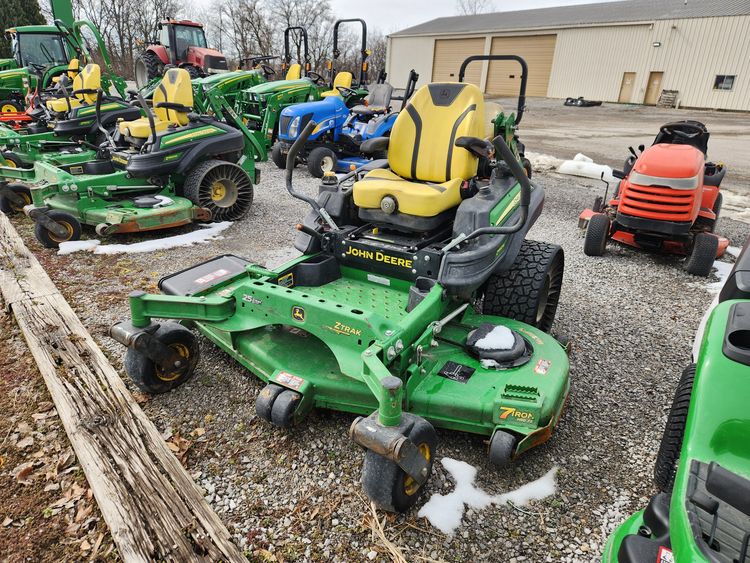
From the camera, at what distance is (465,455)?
8.16ft

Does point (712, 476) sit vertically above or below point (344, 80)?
below

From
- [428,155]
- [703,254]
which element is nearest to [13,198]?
[428,155]

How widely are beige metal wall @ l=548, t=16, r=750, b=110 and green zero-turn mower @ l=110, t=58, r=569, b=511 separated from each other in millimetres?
25682

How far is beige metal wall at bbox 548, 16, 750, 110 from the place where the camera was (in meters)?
22.7

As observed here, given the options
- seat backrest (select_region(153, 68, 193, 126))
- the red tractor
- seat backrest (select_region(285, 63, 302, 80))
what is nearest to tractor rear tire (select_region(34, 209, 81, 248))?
seat backrest (select_region(153, 68, 193, 126))

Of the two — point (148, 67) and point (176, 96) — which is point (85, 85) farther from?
point (148, 67)

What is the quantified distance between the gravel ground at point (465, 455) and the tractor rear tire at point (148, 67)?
10517 mm

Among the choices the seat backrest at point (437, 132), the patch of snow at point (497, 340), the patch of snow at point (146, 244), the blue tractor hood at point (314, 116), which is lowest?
the patch of snow at point (146, 244)

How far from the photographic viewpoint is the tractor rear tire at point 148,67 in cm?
1287

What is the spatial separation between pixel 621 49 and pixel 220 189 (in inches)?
1035

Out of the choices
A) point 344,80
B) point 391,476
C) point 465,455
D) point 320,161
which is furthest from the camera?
point 344,80

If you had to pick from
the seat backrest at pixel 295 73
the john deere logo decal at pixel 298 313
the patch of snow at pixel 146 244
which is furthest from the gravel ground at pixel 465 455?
the seat backrest at pixel 295 73

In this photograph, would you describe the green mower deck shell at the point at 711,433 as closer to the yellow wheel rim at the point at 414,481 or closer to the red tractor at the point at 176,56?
the yellow wheel rim at the point at 414,481

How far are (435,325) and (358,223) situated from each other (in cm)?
132
